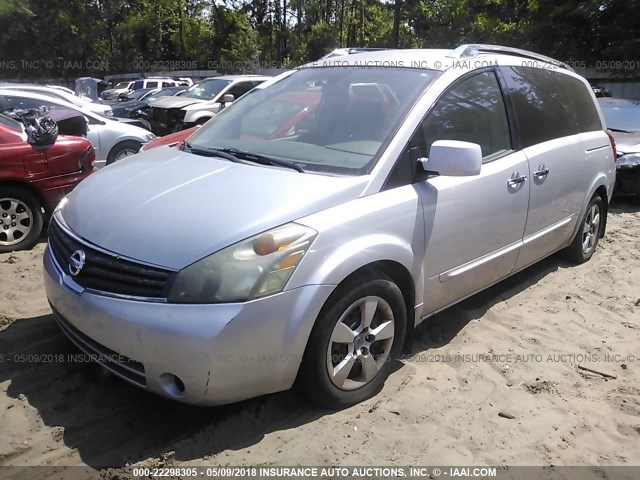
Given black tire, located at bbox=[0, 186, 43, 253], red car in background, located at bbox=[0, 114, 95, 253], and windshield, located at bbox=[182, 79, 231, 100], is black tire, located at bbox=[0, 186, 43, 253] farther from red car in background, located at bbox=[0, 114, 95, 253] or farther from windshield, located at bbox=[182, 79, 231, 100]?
windshield, located at bbox=[182, 79, 231, 100]

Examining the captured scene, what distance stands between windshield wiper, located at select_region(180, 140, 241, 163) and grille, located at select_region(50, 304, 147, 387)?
1.26 m

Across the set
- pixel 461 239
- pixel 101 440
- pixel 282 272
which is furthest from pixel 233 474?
pixel 461 239

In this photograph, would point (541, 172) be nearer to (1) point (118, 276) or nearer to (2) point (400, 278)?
(2) point (400, 278)

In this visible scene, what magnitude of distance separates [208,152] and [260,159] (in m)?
0.44

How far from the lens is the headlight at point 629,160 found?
8.00 metres

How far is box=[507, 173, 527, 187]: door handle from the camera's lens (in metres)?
3.84

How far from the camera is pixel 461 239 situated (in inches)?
138

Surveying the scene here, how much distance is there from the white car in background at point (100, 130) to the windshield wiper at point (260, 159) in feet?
18.1

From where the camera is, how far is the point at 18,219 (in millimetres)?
5445

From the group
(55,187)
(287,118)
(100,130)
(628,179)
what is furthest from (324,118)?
(628,179)

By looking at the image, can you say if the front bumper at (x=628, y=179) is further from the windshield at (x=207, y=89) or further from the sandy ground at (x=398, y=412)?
the windshield at (x=207, y=89)

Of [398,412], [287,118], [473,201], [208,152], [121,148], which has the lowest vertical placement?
[398,412]

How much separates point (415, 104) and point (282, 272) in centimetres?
141

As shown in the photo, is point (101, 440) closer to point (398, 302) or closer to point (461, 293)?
point (398, 302)
